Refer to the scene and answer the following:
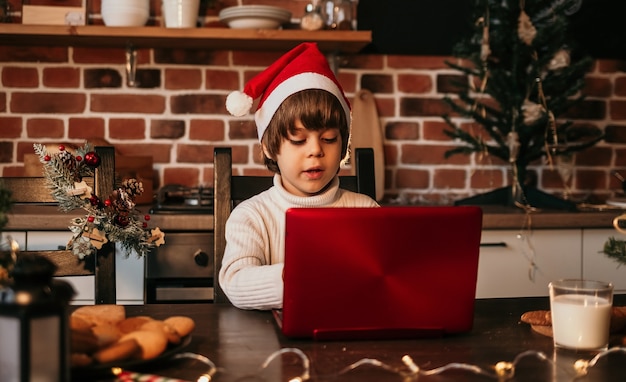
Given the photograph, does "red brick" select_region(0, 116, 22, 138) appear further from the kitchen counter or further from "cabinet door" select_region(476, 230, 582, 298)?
"cabinet door" select_region(476, 230, 582, 298)

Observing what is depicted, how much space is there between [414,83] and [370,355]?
5.99ft

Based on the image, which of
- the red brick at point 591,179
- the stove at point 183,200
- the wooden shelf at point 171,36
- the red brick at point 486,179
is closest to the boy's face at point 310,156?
the stove at point 183,200

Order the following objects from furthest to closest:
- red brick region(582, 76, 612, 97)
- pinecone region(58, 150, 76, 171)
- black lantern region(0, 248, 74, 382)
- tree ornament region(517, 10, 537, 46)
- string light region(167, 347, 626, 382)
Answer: red brick region(582, 76, 612, 97)
tree ornament region(517, 10, 537, 46)
pinecone region(58, 150, 76, 171)
string light region(167, 347, 626, 382)
black lantern region(0, 248, 74, 382)

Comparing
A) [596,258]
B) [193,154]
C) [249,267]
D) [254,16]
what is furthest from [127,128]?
[596,258]

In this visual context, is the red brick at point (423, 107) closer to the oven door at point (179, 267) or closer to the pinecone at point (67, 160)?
the oven door at point (179, 267)

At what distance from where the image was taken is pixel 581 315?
1023 mm

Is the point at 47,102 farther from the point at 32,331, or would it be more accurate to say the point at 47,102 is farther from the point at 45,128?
the point at 32,331

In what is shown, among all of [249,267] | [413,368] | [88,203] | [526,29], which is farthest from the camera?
[526,29]

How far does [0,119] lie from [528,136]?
174 centimetres

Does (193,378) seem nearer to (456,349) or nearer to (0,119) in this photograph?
(456,349)

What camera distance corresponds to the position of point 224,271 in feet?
4.66

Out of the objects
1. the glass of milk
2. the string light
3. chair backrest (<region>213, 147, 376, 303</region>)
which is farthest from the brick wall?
the string light

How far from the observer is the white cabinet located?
2076mm

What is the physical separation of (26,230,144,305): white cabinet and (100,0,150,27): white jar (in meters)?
0.74
